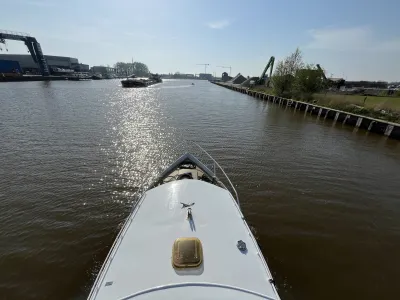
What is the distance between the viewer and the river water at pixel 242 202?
6.46 metres

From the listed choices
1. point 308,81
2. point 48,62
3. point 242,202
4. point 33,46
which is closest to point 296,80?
point 308,81

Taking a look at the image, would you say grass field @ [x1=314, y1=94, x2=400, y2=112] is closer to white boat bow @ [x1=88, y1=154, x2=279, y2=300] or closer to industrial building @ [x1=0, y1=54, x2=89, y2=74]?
white boat bow @ [x1=88, y1=154, x2=279, y2=300]

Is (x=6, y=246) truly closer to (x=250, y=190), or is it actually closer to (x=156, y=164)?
(x=156, y=164)

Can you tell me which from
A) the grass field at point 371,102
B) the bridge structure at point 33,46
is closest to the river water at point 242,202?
the grass field at point 371,102

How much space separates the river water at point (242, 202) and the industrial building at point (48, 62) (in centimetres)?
14619

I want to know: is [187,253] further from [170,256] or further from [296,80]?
[296,80]

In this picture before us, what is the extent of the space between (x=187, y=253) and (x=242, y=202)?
6.25 m

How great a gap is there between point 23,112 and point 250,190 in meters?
31.0

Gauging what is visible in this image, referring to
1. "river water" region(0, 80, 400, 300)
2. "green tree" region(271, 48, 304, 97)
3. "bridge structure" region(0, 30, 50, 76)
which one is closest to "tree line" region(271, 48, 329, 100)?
"green tree" region(271, 48, 304, 97)

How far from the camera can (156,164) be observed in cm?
1390

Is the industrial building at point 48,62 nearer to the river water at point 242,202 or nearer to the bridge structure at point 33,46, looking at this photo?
the bridge structure at point 33,46

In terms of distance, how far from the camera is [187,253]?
13.3 ft

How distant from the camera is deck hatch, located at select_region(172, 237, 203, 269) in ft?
12.8

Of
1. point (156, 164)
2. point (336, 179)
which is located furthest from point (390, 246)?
point (156, 164)
